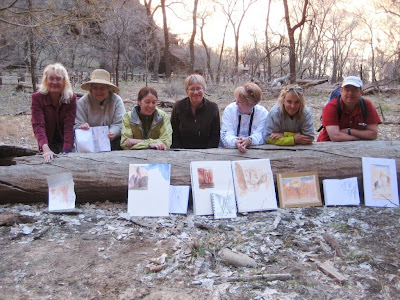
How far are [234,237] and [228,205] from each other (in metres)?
0.59

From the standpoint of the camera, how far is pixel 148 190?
404 centimetres

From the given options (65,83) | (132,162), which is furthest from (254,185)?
(65,83)

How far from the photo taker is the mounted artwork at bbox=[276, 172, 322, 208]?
416 cm

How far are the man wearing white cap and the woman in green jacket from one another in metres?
2.07

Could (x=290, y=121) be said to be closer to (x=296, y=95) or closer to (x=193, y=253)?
(x=296, y=95)

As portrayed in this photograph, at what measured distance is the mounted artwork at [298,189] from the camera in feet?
13.6

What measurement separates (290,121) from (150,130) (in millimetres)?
1743

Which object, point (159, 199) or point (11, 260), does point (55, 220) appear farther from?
point (159, 199)

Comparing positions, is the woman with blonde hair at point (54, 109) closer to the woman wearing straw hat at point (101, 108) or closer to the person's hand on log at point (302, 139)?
the woman wearing straw hat at point (101, 108)

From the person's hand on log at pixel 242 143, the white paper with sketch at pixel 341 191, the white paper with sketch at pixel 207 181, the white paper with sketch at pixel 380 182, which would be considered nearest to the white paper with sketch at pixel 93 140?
the white paper with sketch at pixel 207 181

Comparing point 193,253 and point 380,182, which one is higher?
point 380,182

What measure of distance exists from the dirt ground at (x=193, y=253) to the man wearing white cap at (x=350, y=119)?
1023 mm

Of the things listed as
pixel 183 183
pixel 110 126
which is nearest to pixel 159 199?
pixel 183 183

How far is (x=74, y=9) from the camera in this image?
7012 mm
